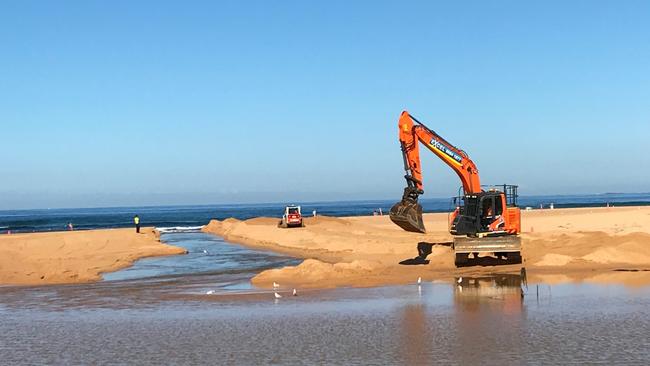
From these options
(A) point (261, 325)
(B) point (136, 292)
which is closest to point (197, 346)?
(A) point (261, 325)

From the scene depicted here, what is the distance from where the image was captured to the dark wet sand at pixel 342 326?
1425 centimetres

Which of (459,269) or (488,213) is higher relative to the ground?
(488,213)

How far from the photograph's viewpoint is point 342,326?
688 inches

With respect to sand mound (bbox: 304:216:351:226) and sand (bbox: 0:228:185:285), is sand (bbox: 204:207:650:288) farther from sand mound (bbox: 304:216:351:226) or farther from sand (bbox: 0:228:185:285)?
sand mound (bbox: 304:216:351:226)

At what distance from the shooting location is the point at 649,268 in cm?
2736

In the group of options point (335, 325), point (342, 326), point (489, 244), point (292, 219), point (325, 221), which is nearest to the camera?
point (342, 326)

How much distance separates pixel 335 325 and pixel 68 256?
2932 cm

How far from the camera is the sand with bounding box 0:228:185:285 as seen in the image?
104 ft

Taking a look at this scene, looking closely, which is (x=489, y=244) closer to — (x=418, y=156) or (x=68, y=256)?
(x=418, y=156)

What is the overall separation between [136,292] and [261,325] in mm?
9506

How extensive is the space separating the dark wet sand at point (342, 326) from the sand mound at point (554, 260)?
4.54 metres

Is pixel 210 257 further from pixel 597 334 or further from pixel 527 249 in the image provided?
pixel 597 334

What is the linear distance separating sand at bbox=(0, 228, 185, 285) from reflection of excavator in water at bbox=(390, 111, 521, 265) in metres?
14.5

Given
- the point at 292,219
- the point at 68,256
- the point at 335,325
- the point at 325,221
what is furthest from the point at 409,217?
the point at 325,221
